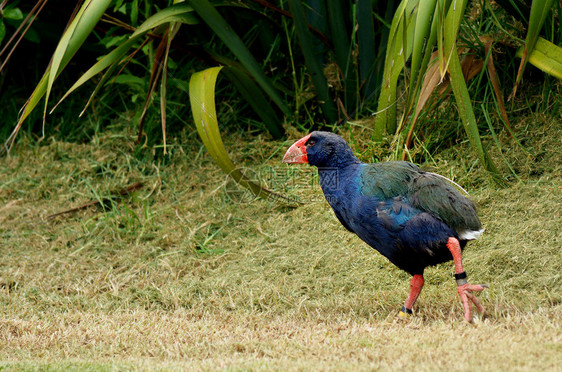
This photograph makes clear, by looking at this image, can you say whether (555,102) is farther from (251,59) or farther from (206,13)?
(206,13)

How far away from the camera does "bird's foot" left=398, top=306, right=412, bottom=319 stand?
3.26 metres

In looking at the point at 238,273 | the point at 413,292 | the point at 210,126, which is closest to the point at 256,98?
the point at 210,126

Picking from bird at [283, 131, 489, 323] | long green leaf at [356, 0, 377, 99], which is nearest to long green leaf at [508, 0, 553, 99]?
bird at [283, 131, 489, 323]

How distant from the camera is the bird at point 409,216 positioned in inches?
124

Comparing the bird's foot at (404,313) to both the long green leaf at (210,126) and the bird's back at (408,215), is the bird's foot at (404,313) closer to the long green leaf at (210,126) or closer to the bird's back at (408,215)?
the bird's back at (408,215)

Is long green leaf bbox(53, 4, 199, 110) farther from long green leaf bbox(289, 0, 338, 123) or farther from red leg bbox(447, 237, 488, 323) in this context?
red leg bbox(447, 237, 488, 323)

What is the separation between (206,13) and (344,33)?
3.48ft

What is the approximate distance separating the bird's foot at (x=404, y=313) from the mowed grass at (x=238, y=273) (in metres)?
0.07

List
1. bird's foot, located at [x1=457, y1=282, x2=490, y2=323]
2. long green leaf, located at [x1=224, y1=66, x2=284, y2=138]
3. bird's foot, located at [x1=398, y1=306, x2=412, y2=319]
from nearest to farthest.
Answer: bird's foot, located at [x1=457, y1=282, x2=490, y2=323], bird's foot, located at [x1=398, y1=306, x2=412, y2=319], long green leaf, located at [x1=224, y1=66, x2=284, y2=138]

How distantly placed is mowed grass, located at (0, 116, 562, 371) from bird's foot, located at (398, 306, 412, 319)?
7 centimetres

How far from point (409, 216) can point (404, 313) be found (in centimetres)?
50

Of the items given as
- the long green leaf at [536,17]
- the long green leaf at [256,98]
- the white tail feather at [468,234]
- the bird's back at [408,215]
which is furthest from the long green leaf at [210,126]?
the long green leaf at [536,17]

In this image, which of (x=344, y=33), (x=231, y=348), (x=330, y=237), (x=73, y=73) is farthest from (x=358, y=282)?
(x=73, y=73)

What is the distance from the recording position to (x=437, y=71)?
13.6 ft
